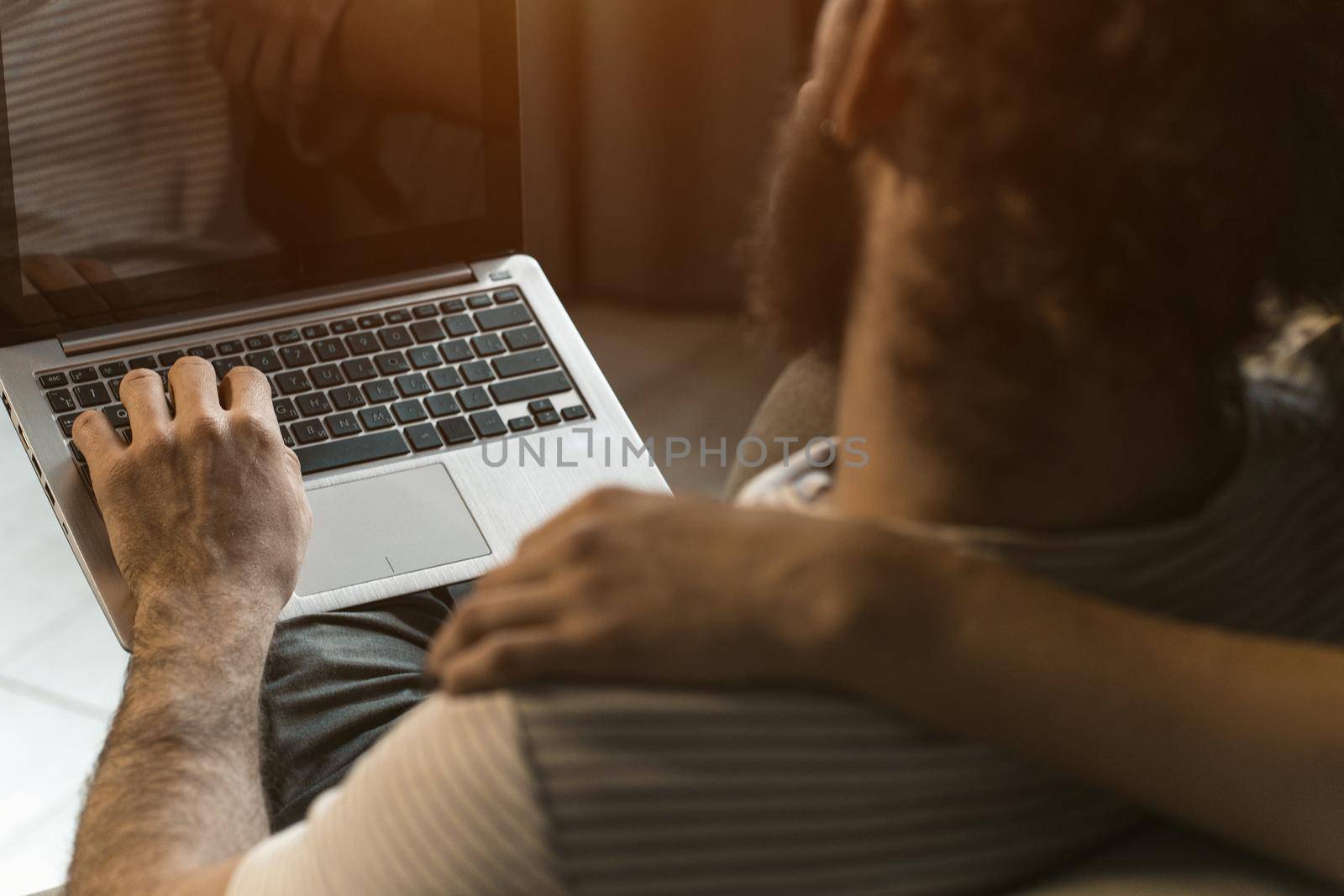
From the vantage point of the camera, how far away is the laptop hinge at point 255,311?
3.14ft

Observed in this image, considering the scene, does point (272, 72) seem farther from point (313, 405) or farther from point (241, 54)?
point (313, 405)

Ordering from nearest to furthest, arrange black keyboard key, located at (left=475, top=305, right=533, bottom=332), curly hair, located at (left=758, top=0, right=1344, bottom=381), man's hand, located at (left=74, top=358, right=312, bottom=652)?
curly hair, located at (left=758, top=0, right=1344, bottom=381)
man's hand, located at (left=74, top=358, right=312, bottom=652)
black keyboard key, located at (left=475, top=305, right=533, bottom=332)

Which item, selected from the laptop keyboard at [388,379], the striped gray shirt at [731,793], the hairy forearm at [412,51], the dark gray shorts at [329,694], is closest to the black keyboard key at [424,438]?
the laptop keyboard at [388,379]

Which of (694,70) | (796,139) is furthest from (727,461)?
(796,139)

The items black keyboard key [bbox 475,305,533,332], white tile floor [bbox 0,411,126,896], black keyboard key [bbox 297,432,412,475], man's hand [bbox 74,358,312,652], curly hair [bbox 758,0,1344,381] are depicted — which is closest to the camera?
curly hair [bbox 758,0,1344,381]

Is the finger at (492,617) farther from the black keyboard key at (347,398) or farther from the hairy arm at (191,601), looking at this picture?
the black keyboard key at (347,398)

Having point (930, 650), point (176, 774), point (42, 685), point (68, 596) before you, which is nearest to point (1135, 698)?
point (930, 650)

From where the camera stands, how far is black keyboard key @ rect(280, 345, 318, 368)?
98cm

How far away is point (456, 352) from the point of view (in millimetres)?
1010

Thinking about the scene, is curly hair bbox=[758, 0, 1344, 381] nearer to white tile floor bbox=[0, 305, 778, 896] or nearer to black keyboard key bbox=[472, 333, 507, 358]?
black keyboard key bbox=[472, 333, 507, 358]

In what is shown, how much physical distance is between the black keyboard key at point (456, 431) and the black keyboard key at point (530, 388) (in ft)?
0.11

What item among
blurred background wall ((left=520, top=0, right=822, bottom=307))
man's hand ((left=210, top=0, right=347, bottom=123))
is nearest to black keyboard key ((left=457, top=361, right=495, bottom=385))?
man's hand ((left=210, top=0, right=347, bottom=123))

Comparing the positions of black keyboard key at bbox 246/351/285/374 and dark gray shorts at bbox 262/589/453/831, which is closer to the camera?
dark gray shorts at bbox 262/589/453/831

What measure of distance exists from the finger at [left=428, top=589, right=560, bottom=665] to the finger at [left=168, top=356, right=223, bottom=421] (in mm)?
450
